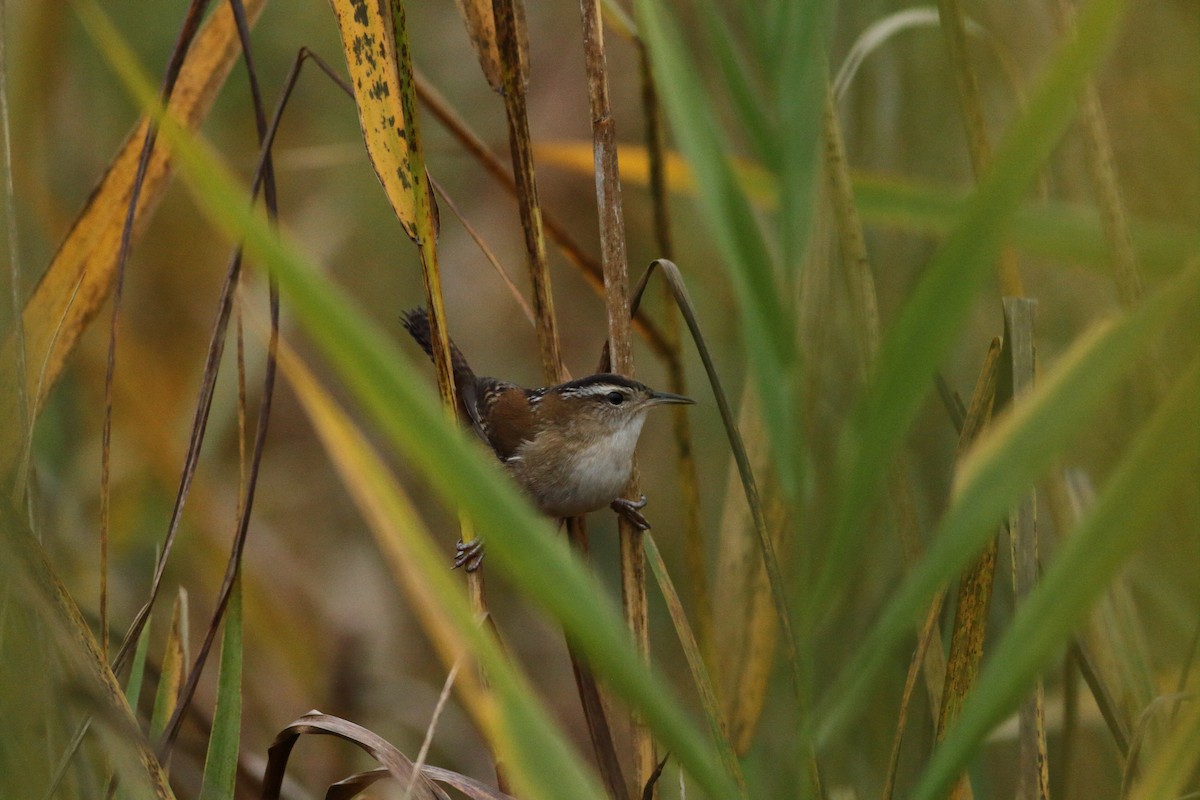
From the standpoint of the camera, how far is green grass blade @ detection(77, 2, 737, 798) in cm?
71

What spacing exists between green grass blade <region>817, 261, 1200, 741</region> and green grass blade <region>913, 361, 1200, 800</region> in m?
0.07

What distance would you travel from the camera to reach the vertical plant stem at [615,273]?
1.64m

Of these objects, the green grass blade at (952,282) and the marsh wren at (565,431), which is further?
the marsh wren at (565,431)

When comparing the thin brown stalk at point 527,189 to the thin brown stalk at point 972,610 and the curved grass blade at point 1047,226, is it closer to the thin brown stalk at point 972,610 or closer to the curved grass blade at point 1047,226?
the curved grass blade at point 1047,226

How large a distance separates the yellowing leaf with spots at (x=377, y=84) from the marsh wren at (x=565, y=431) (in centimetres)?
70

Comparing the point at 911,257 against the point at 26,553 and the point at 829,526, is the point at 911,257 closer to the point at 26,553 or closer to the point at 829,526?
the point at 829,526

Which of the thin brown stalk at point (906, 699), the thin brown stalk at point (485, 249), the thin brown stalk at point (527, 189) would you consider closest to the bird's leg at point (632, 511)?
the thin brown stalk at point (527, 189)

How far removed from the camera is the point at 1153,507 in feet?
2.60

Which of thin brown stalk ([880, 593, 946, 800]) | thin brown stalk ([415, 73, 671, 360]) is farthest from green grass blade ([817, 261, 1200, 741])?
thin brown stalk ([415, 73, 671, 360])

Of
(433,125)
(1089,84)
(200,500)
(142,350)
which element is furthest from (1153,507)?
(433,125)

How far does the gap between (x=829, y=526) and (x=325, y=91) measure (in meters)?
3.45

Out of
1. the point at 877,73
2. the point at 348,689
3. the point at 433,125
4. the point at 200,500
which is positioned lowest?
the point at 348,689

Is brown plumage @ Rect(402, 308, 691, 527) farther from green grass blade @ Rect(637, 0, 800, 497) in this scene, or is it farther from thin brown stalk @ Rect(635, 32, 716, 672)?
green grass blade @ Rect(637, 0, 800, 497)

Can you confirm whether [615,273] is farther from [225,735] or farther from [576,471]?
[225,735]
